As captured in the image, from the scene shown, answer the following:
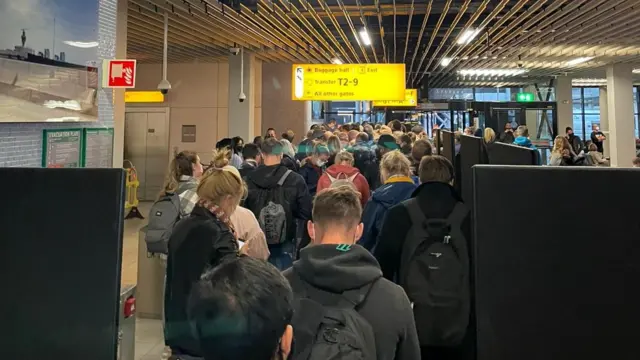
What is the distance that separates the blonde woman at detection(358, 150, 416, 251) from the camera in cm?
312

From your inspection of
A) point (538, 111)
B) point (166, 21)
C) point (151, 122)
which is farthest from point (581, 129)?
point (166, 21)

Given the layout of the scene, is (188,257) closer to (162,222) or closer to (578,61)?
(162,222)

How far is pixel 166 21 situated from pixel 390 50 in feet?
29.4

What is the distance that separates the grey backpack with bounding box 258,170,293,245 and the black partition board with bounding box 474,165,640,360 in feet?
8.51

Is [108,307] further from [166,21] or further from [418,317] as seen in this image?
[166,21]

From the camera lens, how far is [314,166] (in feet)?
16.8

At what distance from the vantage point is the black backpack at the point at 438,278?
2357 millimetres

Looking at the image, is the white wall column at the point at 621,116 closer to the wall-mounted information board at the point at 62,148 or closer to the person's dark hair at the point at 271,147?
the person's dark hair at the point at 271,147

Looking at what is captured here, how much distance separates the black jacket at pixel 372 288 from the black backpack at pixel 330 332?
63 millimetres

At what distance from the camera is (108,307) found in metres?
1.06

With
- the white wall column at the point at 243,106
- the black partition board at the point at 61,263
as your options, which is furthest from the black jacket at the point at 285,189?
the white wall column at the point at 243,106

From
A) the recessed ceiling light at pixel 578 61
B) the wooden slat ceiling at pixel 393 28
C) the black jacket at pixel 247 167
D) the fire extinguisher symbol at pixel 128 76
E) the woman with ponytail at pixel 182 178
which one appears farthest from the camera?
the recessed ceiling light at pixel 578 61

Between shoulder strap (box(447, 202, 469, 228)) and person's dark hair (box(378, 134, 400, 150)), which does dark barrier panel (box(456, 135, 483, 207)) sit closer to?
shoulder strap (box(447, 202, 469, 228))

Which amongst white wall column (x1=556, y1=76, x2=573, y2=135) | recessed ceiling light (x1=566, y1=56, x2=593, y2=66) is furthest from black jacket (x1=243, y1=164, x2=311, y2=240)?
white wall column (x1=556, y1=76, x2=573, y2=135)
